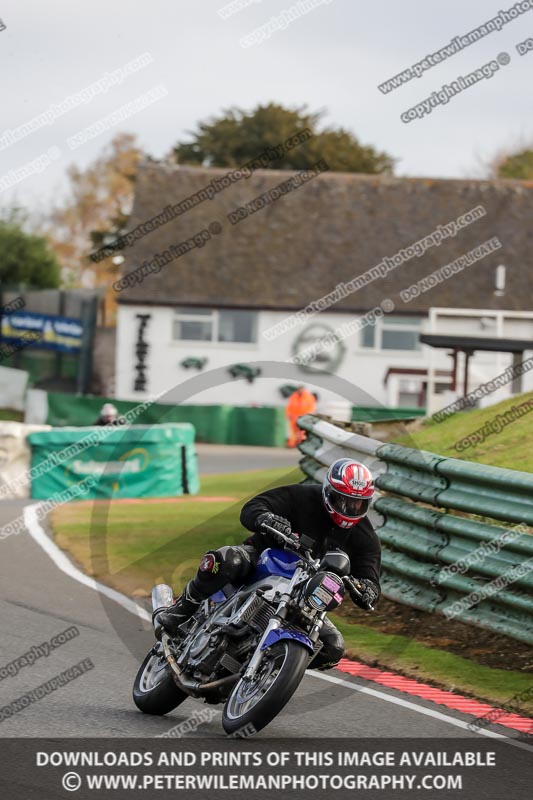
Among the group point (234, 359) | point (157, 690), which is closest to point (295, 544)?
point (157, 690)

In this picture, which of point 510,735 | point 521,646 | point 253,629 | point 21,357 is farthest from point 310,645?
point 21,357

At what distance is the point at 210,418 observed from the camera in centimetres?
3759

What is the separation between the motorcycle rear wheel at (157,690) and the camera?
7.16 meters

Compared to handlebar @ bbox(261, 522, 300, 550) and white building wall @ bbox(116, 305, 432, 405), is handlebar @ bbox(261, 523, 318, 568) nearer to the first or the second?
handlebar @ bbox(261, 522, 300, 550)

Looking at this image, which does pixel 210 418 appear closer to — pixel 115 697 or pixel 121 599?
pixel 121 599

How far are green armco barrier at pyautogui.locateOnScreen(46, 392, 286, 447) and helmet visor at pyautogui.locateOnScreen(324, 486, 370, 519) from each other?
97.3 ft

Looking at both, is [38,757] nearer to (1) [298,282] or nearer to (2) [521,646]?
(2) [521,646]

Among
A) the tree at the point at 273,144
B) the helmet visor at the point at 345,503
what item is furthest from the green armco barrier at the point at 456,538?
the tree at the point at 273,144

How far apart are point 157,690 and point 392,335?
1498 inches

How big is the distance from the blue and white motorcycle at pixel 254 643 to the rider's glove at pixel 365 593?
0.27 feet

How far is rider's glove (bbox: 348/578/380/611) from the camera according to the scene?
698 cm

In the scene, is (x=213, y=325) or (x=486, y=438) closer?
(x=486, y=438)

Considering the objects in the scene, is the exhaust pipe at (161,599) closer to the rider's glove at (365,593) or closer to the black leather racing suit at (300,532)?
the black leather racing suit at (300,532)

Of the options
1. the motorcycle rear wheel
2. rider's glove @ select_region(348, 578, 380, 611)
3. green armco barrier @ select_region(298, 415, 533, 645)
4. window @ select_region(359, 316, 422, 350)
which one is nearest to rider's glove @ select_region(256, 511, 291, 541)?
rider's glove @ select_region(348, 578, 380, 611)
